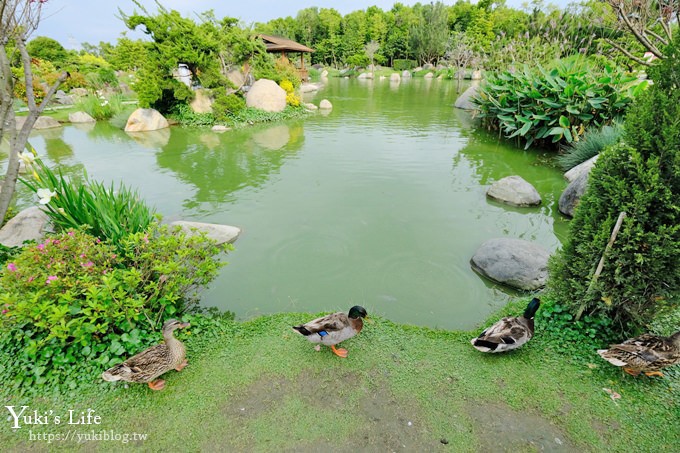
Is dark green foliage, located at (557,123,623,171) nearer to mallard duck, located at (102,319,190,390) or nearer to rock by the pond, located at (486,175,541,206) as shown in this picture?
rock by the pond, located at (486,175,541,206)

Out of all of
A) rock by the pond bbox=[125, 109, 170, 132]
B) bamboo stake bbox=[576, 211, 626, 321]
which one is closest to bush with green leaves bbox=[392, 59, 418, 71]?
rock by the pond bbox=[125, 109, 170, 132]

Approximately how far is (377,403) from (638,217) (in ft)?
7.79

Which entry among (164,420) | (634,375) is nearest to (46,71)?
(164,420)

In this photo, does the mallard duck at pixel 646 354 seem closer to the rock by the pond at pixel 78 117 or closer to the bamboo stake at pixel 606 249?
the bamboo stake at pixel 606 249

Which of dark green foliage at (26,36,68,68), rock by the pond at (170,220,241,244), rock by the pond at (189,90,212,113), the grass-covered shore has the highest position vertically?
dark green foliage at (26,36,68,68)

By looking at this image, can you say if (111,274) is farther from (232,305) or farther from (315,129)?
(315,129)

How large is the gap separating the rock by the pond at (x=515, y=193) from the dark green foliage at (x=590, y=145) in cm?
198

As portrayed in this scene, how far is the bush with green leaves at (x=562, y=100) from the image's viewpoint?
8055 millimetres

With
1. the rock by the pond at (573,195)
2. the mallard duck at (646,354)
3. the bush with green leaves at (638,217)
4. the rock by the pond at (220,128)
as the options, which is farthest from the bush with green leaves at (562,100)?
the rock by the pond at (220,128)

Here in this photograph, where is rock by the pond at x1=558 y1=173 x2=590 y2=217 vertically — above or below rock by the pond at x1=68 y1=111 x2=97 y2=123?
below

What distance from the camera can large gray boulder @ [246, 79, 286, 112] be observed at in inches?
582

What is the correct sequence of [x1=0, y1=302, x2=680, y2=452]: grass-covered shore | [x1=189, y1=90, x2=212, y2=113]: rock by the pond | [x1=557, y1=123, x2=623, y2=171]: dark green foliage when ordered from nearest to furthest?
[x1=0, y1=302, x2=680, y2=452]: grass-covered shore
[x1=557, y1=123, x2=623, y2=171]: dark green foliage
[x1=189, y1=90, x2=212, y2=113]: rock by the pond

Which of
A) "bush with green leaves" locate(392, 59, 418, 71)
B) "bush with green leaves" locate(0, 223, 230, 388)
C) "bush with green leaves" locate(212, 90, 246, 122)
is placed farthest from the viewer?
"bush with green leaves" locate(392, 59, 418, 71)

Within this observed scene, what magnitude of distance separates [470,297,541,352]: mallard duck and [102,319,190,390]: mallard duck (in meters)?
2.34
